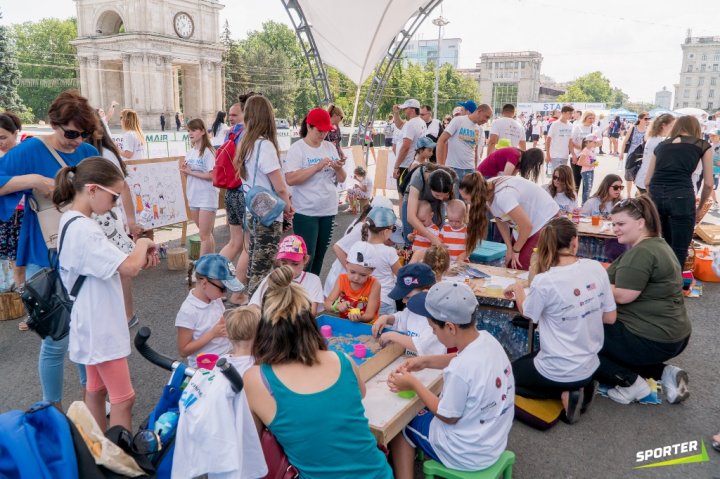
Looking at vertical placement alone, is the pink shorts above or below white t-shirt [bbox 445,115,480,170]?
below

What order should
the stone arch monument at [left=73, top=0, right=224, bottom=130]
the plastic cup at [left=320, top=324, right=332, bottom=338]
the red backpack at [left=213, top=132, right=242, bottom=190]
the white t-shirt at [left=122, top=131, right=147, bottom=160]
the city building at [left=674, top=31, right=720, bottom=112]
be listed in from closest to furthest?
the plastic cup at [left=320, top=324, right=332, bottom=338] < the red backpack at [left=213, top=132, right=242, bottom=190] < the white t-shirt at [left=122, top=131, right=147, bottom=160] < the stone arch monument at [left=73, top=0, right=224, bottom=130] < the city building at [left=674, top=31, right=720, bottom=112]

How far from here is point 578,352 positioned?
11.0ft

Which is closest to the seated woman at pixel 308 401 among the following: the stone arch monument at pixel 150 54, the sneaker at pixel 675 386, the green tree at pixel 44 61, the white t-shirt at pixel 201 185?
the sneaker at pixel 675 386

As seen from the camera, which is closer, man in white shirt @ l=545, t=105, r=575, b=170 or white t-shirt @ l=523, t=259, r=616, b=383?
white t-shirt @ l=523, t=259, r=616, b=383

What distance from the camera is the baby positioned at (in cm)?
488

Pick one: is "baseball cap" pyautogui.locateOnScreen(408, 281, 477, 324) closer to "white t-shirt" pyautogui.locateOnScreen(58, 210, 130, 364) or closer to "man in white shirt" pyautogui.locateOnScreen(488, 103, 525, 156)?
"white t-shirt" pyautogui.locateOnScreen(58, 210, 130, 364)

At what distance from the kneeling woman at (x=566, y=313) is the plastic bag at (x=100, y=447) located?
246 centimetres

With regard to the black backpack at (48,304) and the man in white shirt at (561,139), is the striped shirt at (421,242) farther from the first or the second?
the man in white shirt at (561,139)

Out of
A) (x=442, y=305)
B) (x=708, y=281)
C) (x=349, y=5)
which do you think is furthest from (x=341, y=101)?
(x=442, y=305)

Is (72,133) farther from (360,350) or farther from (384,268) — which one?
(384,268)

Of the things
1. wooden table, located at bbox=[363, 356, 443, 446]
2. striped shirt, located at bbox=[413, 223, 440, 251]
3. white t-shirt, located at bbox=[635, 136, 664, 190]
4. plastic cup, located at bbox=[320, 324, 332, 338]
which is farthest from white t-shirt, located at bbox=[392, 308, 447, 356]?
white t-shirt, located at bbox=[635, 136, 664, 190]

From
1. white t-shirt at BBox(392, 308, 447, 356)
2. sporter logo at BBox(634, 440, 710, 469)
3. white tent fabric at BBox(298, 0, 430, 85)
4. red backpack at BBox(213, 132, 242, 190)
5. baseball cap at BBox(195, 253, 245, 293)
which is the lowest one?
sporter logo at BBox(634, 440, 710, 469)

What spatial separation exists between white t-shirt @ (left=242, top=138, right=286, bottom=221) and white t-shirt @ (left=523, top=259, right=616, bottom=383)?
2.24 metres

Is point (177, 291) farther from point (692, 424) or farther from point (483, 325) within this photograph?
point (692, 424)
